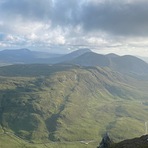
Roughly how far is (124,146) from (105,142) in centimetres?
2250

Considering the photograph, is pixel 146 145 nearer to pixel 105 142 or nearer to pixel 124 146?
pixel 124 146

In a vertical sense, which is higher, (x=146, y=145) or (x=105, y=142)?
(x=146, y=145)

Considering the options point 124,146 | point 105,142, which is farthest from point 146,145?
point 105,142

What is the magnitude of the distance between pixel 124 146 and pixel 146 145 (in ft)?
26.9

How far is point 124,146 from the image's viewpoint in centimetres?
10931

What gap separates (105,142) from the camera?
13100 centimetres

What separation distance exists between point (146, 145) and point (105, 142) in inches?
1109

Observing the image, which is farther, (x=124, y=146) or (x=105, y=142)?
(x=105, y=142)

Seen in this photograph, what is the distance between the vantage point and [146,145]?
106 meters

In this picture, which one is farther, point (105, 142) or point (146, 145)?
point (105, 142)
